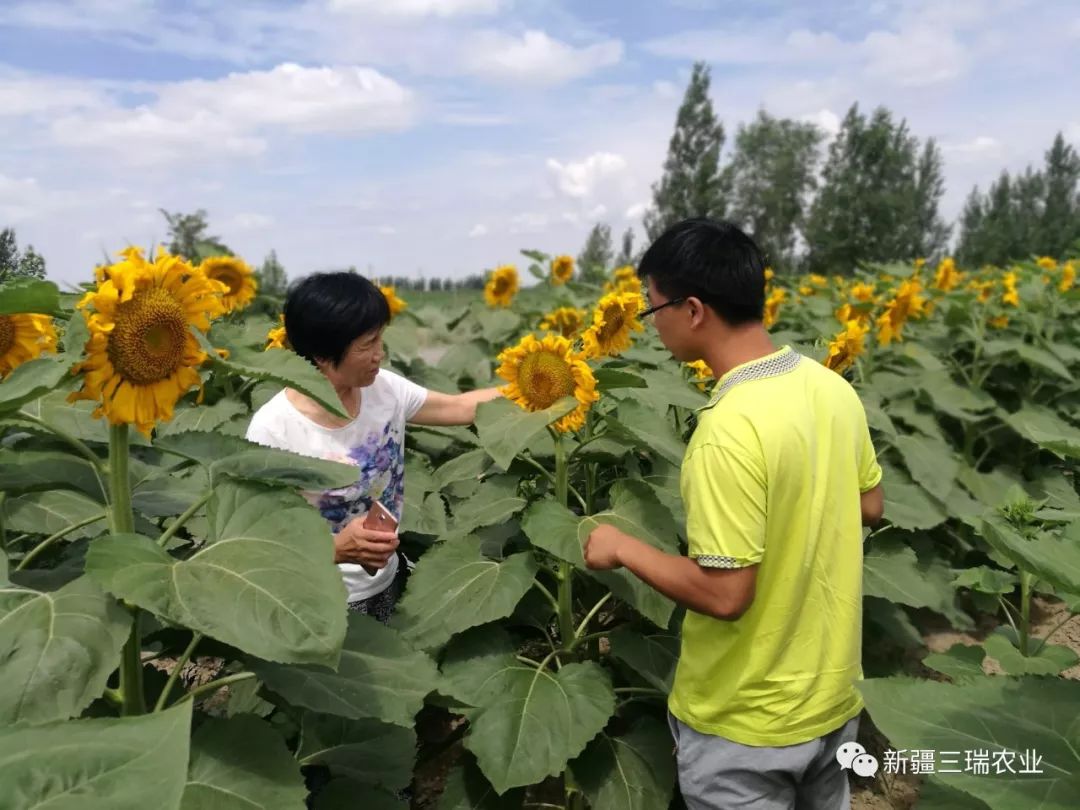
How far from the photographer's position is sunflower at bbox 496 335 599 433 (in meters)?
2.36

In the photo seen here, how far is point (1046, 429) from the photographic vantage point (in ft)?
7.57

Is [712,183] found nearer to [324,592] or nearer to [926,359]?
[926,359]

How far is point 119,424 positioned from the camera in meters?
1.52

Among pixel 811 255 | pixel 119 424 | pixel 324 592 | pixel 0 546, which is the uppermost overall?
pixel 119 424

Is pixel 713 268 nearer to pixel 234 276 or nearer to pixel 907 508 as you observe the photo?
pixel 907 508

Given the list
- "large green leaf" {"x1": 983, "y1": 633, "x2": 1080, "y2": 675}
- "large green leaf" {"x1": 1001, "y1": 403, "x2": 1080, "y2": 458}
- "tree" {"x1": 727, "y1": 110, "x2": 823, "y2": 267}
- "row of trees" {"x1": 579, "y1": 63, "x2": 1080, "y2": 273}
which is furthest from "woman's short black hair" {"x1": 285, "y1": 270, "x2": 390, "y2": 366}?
"tree" {"x1": 727, "y1": 110, "x2": 823, "y2": 267}

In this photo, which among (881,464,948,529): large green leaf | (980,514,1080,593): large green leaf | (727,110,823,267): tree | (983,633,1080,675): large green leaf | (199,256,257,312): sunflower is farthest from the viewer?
(727,110,823,267): tree

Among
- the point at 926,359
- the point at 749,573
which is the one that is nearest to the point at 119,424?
the point at 749,573

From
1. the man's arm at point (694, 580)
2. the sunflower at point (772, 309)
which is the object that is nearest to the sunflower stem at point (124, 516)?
the man's arm at point (694, 580)

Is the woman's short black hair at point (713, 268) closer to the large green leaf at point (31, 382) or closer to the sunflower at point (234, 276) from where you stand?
the large green leaf at point (31, 382)

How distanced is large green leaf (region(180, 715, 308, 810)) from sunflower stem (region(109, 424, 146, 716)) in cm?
13

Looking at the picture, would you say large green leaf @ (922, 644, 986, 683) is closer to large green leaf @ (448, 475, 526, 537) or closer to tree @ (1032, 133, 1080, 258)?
large green leaf @ (448, 475, 526, 537)

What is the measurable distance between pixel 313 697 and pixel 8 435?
1.01 m

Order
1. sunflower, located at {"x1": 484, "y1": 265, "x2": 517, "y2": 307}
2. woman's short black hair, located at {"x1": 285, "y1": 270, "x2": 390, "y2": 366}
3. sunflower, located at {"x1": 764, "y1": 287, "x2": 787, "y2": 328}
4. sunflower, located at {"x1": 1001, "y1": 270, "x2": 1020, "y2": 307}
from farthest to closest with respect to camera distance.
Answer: sunflower, located at {"x1": 484, "y1": 265, "x2": 517, "y2": 307}, sunflower, located at {"x1": 1001, "y1": 270, "x2": 1020, "y2": 307}, sunflower, located at {"x1": 764, "y1": 287, "x2": 787, "y2": 328}, woman's short black hair, located at {"x1": 285, "y1": 270, "x2": 390, "y2": 366}
